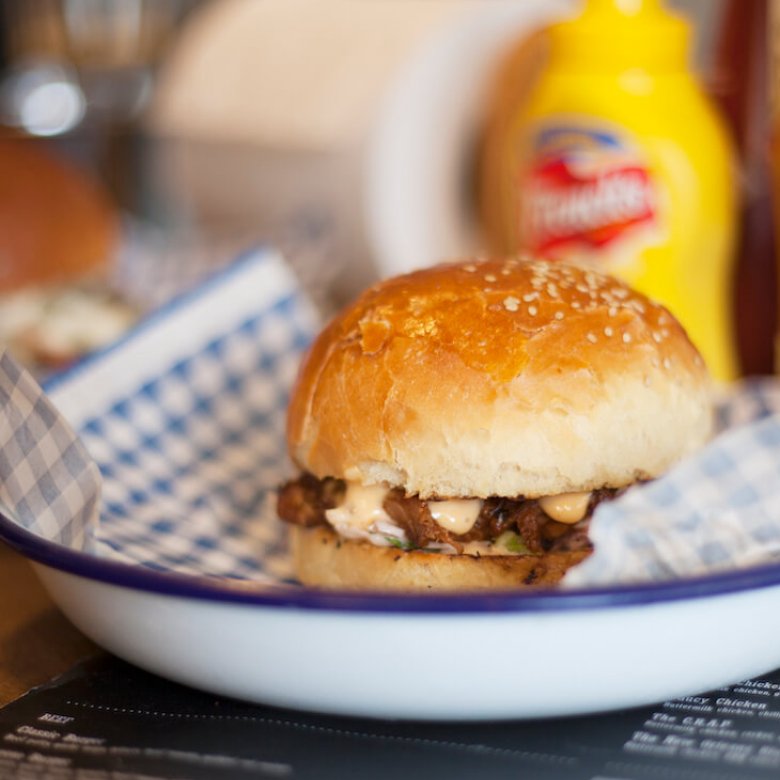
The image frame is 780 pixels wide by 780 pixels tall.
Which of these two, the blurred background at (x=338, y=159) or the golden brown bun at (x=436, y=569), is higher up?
the blurred background at (x=338, y=159)

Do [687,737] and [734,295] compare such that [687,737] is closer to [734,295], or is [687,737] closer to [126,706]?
[126,706]

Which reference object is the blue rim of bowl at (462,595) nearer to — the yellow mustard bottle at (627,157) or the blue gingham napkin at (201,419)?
the blue gingham napkin at (201,419)

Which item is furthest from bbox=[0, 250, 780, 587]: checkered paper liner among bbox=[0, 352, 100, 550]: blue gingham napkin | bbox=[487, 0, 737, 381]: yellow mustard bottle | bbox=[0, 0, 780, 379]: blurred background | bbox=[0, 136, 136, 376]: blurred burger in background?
bbox=[0, 136, 136, 376]: blurred burger in background

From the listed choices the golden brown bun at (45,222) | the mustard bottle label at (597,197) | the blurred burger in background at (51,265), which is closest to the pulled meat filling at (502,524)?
the mustard bottle label at (597,197)

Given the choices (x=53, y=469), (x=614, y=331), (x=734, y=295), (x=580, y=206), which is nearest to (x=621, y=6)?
(x=580, y=206)

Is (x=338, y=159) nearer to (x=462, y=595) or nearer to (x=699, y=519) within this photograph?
(x=699, y=519)

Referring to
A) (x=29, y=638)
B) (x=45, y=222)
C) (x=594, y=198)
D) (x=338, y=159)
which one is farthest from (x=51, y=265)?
(x=29, y=638)
